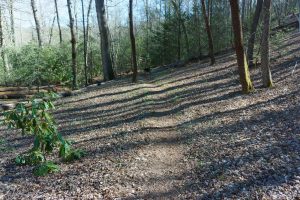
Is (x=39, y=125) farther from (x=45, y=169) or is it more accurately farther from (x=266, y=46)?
(x=266, y=46)

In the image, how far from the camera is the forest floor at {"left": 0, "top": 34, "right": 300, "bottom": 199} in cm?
581

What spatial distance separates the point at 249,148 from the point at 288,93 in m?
4.37

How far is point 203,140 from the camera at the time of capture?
8.25 metres

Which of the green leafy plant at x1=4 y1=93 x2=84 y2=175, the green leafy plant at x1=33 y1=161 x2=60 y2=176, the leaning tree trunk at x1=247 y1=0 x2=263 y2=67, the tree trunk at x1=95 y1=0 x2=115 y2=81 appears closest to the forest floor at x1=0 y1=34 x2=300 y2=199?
the green leafy plant at x1=33 y1=161 x2=60 y2=176

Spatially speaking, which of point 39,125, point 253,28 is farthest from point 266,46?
point 39,125

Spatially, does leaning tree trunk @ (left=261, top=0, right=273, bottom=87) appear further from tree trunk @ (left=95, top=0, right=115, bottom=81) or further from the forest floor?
tree trunk @ (left=95, top=0, right=115, bottom=81)

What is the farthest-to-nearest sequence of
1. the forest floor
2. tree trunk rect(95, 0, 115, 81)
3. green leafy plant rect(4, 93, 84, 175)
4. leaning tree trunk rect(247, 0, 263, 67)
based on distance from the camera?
tree trunk rect(95, 0, 115, 81) → leaning tree trunk rect(247, 0, 263, 67) → green leafy plant rect(4, 93, 84, 175) → the forest floor

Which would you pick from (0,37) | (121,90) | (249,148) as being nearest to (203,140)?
(249,148)

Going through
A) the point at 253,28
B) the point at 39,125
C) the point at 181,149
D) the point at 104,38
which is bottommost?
the point at 181,149

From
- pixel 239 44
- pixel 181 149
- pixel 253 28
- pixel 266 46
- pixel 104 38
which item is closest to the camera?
pixel 181 149

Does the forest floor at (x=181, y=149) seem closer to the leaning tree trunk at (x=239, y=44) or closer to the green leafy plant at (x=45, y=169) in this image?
the green leafy plant at (x=45, y=169)

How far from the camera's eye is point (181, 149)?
25.9 feet

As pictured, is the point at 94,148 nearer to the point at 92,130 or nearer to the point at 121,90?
the point at 92,130

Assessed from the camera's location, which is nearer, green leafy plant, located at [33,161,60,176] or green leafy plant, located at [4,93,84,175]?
green leafy plant, located at [4,93,84,175]
